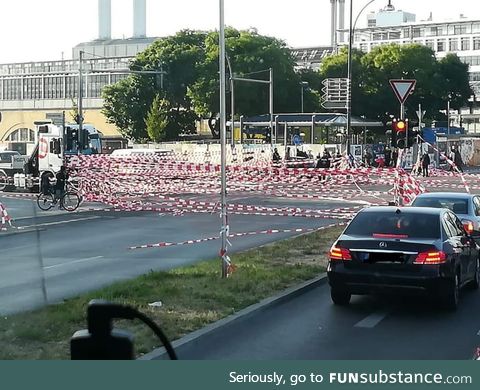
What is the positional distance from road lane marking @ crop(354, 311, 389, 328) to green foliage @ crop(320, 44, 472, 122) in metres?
73.2

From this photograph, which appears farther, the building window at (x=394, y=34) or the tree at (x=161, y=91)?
the building window at (x=394, y=34)

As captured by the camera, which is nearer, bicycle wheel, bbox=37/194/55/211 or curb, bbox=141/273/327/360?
curb, bbox=141/273/327/360

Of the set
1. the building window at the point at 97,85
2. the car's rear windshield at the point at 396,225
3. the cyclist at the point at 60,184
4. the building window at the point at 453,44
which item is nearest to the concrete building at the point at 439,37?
the building window at the point at 453,44

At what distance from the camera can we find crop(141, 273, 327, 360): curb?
784 cm

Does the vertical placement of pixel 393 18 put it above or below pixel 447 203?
above

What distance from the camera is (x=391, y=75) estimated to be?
284 feet

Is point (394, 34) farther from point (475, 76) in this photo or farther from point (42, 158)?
point (42, 158)

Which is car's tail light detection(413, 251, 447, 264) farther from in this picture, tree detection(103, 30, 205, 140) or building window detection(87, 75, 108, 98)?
building window detection(87, 75, 108, 98)

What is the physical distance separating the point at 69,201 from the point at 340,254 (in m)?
19.6

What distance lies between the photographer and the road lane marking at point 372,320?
1049 cm

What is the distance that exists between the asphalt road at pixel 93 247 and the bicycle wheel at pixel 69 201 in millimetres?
575

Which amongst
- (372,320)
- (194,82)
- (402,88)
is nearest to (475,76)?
(194,82)

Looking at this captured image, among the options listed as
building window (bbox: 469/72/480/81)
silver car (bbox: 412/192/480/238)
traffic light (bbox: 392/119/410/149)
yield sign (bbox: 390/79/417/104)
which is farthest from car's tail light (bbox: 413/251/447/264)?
building window (bbox: 469/72/480/81)

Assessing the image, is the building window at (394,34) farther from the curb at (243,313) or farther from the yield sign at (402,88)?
the curb at (243,313)
